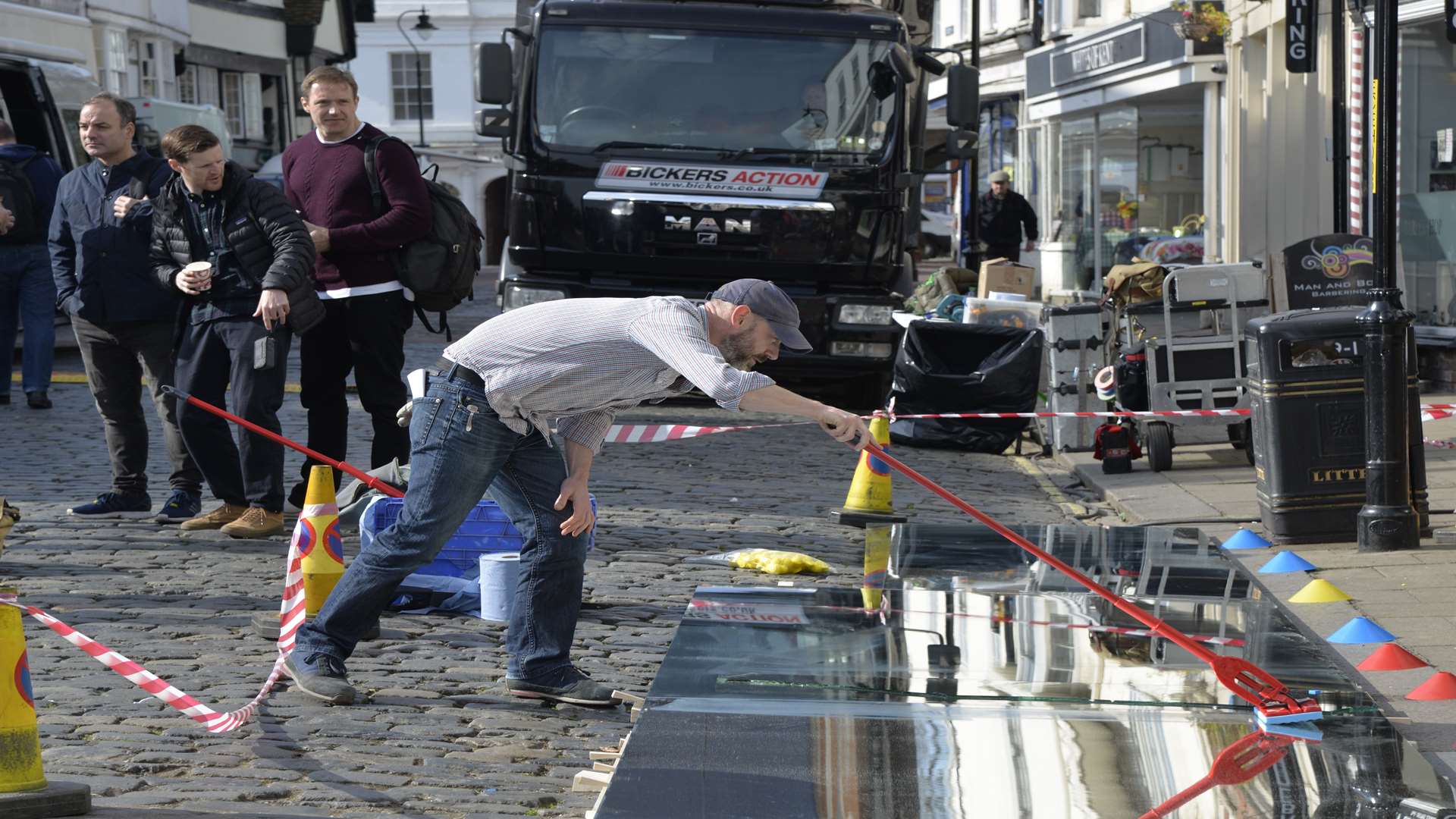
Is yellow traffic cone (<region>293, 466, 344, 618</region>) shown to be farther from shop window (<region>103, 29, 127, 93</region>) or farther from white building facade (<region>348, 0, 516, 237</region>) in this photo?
white building facade (<region>348, 0, 516, 237</region>)

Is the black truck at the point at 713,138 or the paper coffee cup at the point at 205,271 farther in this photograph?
the black truck at the point at 713,138

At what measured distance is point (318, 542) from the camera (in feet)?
20.0

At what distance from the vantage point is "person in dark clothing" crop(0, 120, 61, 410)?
44.8ft

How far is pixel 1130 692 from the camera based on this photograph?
221 inches

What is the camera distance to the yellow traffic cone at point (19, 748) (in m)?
4.25

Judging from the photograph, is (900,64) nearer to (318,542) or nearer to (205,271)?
(205,271)

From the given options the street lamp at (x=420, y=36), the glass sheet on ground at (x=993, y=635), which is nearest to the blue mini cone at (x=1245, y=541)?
the glass sheet on ground at (x=993, y=635)

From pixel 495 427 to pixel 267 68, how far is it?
127ft

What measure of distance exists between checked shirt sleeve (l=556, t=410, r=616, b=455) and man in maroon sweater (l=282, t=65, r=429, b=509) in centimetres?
316

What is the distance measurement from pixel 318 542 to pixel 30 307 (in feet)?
28.2

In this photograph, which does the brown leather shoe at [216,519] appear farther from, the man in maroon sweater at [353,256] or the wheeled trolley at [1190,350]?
the wheeled trolley at [1190,350]

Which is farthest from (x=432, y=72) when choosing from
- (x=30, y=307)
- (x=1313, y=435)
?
(x=1313, y=435)

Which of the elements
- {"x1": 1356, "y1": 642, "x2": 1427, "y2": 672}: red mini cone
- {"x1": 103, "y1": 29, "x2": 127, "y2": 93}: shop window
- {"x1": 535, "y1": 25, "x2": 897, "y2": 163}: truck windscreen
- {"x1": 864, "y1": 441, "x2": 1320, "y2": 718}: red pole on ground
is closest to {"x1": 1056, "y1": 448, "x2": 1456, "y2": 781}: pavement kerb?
{"x1": 1356, "y1": 642, "x2": 1427, "y2": 672}: red mini cone

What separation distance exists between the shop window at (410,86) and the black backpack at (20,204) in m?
44.7
